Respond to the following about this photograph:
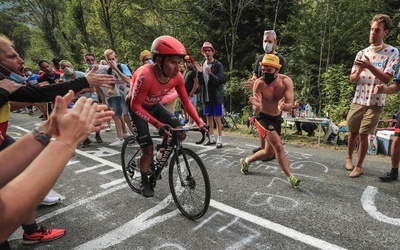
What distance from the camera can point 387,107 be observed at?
8.16 meters

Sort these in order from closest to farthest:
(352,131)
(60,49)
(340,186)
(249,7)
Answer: (340,186)
(352,131)
(249,7)
(60,49)

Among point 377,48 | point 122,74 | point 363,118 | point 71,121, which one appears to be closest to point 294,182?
point 363,118

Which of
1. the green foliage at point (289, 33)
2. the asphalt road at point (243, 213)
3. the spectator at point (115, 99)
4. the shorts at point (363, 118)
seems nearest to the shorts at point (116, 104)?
the spectator at point (115, 99)

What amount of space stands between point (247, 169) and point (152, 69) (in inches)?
97.2

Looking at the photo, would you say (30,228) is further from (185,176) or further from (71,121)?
(71,121)

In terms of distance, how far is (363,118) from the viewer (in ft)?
14.1

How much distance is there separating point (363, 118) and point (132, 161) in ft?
13.3

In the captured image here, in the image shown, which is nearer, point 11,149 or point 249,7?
point 11,149

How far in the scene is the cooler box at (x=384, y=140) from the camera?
546cm

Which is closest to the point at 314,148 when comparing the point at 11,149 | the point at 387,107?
the point at 387,107

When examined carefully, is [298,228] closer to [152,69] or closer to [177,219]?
[177,219]

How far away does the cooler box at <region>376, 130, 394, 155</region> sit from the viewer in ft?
17.9

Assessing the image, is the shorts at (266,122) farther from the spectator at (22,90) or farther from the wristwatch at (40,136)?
the wristwatch at (40,136)

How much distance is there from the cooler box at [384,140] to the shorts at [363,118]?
5.50ft
